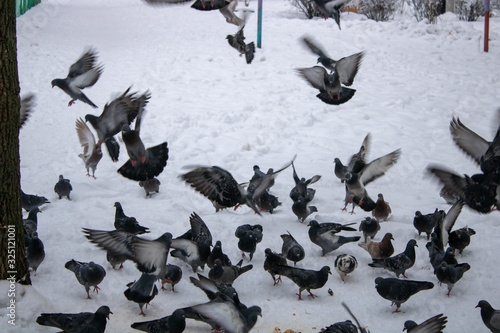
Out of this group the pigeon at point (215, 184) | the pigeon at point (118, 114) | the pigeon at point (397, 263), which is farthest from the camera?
the pigeon at point (118, 114)

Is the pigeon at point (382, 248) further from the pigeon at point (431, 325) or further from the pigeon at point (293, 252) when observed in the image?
the pigeon at point (431, 325)

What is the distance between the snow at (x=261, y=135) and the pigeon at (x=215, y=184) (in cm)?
59

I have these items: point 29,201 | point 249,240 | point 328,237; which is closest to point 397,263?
point 328,237

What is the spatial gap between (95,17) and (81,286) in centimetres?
1413

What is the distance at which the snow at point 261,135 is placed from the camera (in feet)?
14.7

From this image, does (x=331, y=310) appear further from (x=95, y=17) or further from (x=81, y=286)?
(x=95, y=17)

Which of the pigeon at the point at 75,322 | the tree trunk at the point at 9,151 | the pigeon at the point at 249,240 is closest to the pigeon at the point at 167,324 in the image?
the pigeon at the point at 75,322

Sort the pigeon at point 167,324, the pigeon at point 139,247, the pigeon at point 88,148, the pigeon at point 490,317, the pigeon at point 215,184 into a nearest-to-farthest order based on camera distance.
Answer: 1. the pigeon at point 167,324
2. the pigeon at point 490,317
3. the pigeon at point 139,247
4. the pigeon at point 215,184
5. the pigeon at point 88,148

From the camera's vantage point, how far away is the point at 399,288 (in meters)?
4.18

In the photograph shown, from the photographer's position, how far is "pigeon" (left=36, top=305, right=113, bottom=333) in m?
3.46

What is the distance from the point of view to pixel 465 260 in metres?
5.20

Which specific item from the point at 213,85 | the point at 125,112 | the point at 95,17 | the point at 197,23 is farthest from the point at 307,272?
the point at 95,17

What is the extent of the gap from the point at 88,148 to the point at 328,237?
4.00m

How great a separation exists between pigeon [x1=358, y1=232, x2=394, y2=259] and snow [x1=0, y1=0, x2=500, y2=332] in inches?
6.2
